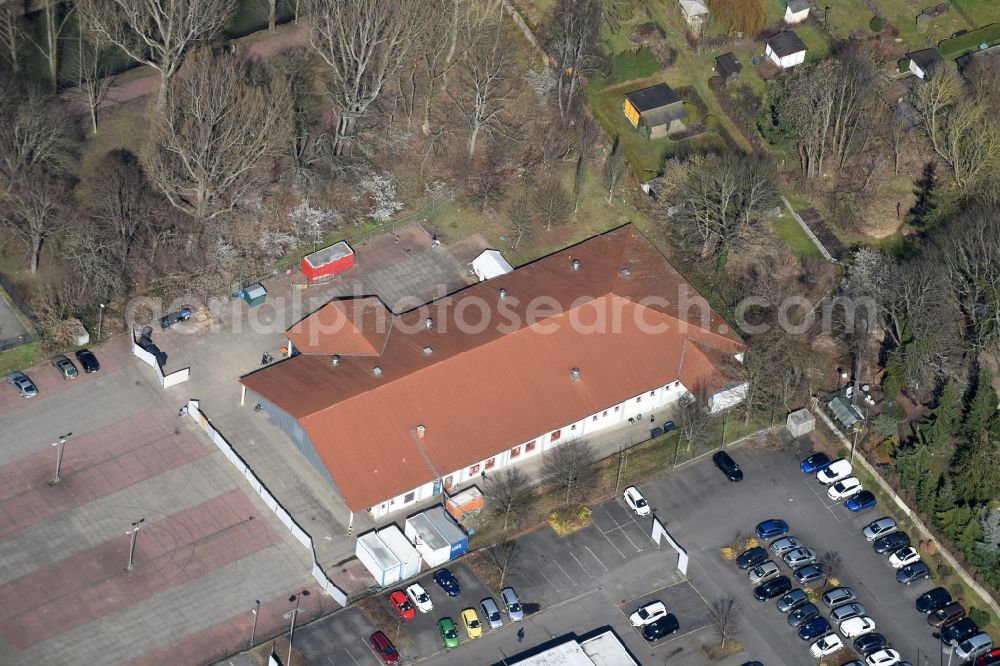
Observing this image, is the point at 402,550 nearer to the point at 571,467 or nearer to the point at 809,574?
the point at 571,467

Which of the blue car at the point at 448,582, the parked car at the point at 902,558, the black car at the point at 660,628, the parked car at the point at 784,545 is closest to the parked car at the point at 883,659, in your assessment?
the parked car at the point at 902,558

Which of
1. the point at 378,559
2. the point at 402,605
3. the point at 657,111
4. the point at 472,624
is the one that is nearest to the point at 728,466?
the point at 472,624

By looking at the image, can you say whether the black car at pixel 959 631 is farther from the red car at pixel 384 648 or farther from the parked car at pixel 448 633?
the red car at pixel 384 648

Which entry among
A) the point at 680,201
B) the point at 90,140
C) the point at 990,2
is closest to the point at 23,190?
the point at 90,140

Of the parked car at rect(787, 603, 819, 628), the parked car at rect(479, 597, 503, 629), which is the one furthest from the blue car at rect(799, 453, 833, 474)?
the parked car at rect(479, 597, 503, 629)

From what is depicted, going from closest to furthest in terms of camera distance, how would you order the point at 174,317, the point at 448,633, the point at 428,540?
1. the point at 448,633
2. the point at 428,540
3. the point at 174,317
